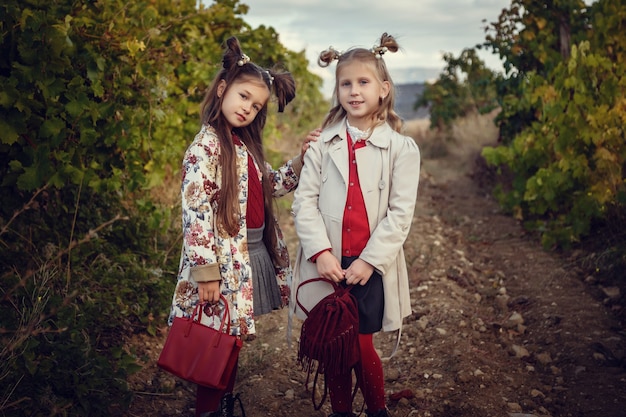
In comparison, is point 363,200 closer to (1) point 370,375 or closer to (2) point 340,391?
(1) point 370,375

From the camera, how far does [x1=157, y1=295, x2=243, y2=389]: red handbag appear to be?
8.93 feet

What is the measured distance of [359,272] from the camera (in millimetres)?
2785

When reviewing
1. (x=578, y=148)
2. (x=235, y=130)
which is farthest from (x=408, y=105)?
(x=235, y=130)

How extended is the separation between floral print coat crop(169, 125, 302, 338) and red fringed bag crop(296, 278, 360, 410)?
0.30 m

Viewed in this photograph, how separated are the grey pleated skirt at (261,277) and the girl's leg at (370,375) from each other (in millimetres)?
501

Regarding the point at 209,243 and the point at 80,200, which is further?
the point at 80,200

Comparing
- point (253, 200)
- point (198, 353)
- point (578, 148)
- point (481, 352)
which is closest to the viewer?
point (198, 353)

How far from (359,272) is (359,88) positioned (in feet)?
2.66

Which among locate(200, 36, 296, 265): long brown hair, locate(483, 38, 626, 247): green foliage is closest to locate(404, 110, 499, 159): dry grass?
locate(483, 38, 626, 247): green foliage

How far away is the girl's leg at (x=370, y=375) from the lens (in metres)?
2.93

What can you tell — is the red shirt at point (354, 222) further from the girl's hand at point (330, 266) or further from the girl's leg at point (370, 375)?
the girl's leg at point (370, 375)

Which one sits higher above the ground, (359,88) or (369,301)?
(359,88)

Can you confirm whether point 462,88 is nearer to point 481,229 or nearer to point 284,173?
point 481,229

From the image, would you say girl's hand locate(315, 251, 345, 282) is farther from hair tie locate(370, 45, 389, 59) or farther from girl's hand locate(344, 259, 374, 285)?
hair tie locate(370, 45, 389, 59)
